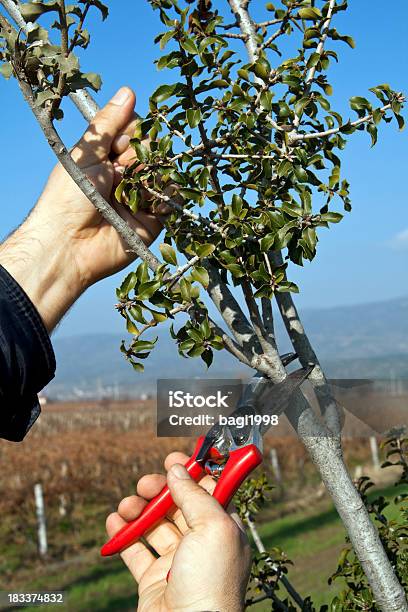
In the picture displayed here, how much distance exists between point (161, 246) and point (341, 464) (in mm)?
776

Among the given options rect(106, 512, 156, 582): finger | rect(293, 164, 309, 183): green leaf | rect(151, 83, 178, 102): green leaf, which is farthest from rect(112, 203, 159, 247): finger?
rect(106, 512, 156, 582): finger

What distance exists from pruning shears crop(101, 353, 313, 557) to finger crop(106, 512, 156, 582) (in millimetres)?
22

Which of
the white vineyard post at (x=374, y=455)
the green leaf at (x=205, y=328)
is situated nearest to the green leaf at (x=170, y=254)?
the green leaf at (x=205, y=328)

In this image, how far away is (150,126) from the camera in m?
1.95

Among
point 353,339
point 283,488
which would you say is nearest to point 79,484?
point 283,488

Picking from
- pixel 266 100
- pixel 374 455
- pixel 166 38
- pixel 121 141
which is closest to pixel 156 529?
pixel 121 141

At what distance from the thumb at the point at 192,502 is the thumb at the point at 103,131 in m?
0.93

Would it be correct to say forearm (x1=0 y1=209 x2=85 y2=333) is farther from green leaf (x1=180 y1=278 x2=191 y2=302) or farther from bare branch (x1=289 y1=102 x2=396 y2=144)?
bare branch (x1=289 y1=102 x2=396 y2=144)

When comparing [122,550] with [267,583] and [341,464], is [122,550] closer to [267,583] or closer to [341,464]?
[341,464]

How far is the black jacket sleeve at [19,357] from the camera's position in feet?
6.31

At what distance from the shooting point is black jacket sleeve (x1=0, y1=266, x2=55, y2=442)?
192cm

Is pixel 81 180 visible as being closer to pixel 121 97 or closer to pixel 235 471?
pixel 121 97

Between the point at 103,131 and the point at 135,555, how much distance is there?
4.04 ft

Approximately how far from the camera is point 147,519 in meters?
2.05
